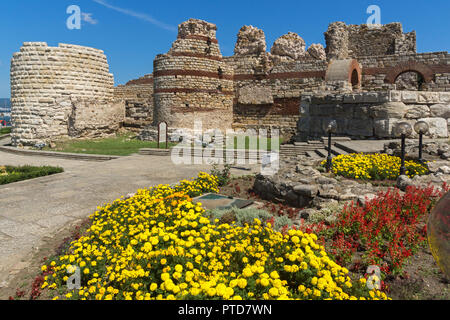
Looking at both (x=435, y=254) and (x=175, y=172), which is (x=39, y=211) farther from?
(x=435, y=254)

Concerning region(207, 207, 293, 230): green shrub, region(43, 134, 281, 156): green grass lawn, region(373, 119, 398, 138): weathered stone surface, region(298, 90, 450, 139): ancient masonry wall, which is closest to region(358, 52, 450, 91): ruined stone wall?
region(298, 90, 450, 139): ancient masonry wall

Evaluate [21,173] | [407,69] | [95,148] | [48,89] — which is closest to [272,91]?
[407,69]

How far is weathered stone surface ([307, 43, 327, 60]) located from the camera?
26.4 meters

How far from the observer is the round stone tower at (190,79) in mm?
19000

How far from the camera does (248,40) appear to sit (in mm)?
24578

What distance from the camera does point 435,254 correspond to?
48.1 inches

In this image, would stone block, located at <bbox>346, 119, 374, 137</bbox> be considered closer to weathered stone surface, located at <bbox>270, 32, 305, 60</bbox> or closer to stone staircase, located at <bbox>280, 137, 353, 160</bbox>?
stone staircase, located at <bbox>280, 137, 353, 160</bbox>

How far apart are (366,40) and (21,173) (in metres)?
26.2

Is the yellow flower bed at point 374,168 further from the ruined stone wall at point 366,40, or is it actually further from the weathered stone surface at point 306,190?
the ruined stone wall at point 366,40

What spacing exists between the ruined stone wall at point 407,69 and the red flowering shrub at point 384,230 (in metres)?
14.5

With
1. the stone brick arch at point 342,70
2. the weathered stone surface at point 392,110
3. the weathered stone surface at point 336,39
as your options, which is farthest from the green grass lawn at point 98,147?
the weathered stone surface at point 336,39

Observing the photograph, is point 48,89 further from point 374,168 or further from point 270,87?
point 374,168
